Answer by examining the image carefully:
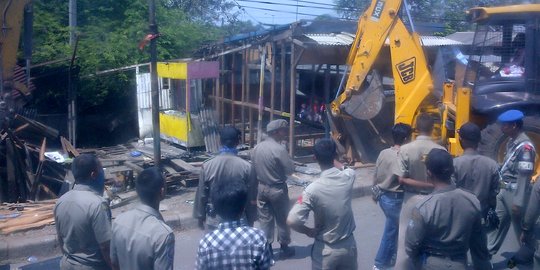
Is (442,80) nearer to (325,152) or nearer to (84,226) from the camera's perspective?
(325,152)

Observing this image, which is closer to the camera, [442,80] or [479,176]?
[479,176]

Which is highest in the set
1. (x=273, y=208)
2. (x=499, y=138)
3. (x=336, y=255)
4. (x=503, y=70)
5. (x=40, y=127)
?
(x=503, y=70)

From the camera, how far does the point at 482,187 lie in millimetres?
5887

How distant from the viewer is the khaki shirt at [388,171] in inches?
250

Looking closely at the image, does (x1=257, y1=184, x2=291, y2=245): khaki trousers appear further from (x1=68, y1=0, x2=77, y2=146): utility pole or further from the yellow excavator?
(x1=68, y1=0, x2=77, y2=146): utility pole

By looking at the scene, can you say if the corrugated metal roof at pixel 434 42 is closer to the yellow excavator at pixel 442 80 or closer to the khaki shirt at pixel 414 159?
the yellow excavator at pixel 442 80

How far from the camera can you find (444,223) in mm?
4156

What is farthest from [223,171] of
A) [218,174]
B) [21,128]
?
[21,128]

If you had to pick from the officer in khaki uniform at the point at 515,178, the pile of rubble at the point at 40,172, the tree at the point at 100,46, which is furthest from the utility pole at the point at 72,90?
the officer in khaki uniform at the point at 515,178

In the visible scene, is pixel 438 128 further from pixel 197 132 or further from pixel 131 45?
pixel 131 45

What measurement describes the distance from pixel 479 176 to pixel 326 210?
1.82 metres

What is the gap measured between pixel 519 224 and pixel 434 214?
298 centimetres

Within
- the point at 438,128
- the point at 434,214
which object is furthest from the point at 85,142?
the point at 434,214

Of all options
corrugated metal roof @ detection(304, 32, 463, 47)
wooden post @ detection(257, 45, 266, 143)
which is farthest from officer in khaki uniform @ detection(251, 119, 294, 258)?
wooden post @ detection(257, 45, 266, 143)
